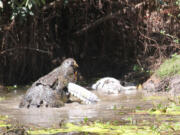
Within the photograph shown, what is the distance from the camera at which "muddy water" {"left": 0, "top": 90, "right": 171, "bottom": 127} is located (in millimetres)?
5152

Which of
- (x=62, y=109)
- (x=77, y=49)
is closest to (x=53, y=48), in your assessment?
(x=77, y=49)

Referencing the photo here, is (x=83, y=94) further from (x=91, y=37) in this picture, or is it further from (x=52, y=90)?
(x=91, y=37)

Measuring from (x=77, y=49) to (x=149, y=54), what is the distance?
2126 millimetres

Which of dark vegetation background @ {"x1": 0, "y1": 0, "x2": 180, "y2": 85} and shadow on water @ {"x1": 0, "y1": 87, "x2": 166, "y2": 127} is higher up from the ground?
dark vegetation background @ {"x1": 0, "y1": 0, "x2": 180, "y2": 85}

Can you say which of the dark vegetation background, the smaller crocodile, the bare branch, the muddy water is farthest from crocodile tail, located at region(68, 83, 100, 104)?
A: the bare branch

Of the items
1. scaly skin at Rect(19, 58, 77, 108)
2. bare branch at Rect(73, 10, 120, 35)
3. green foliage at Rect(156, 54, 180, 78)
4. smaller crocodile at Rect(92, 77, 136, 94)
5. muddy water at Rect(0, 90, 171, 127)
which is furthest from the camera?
bare branch at Rect(73, 10, 120, 35)

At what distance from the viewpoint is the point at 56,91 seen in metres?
6.86

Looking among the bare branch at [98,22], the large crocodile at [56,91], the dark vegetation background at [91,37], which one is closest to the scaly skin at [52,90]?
the large crocodile at [56,91]

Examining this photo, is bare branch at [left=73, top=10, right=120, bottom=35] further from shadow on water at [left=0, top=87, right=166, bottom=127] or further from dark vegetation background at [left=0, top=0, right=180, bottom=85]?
shadow on water at [left=0, top=87, right=166, bottom=127]

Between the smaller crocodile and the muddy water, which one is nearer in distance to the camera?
the muddy water

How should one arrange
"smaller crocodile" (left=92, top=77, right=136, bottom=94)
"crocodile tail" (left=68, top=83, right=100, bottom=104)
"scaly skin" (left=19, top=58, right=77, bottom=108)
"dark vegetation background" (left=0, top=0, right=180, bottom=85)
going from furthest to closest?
1. "dark vegetation background" (left=0, top=0, right=180, bottom=85)
2. "smaller crocodile" (left=92, top=77, right=136, bottom=94)
3. "crocodile tail" (left=68, top=83, right=100, bottom=104)
4. "scaly skin" (left=19, top=58, right=77, bottom=108)

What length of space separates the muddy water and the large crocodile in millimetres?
152

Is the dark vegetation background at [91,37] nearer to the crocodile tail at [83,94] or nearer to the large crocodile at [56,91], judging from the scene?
the large crocodile at [56,91]

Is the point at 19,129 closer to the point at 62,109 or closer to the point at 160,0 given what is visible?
the point at 62,109
